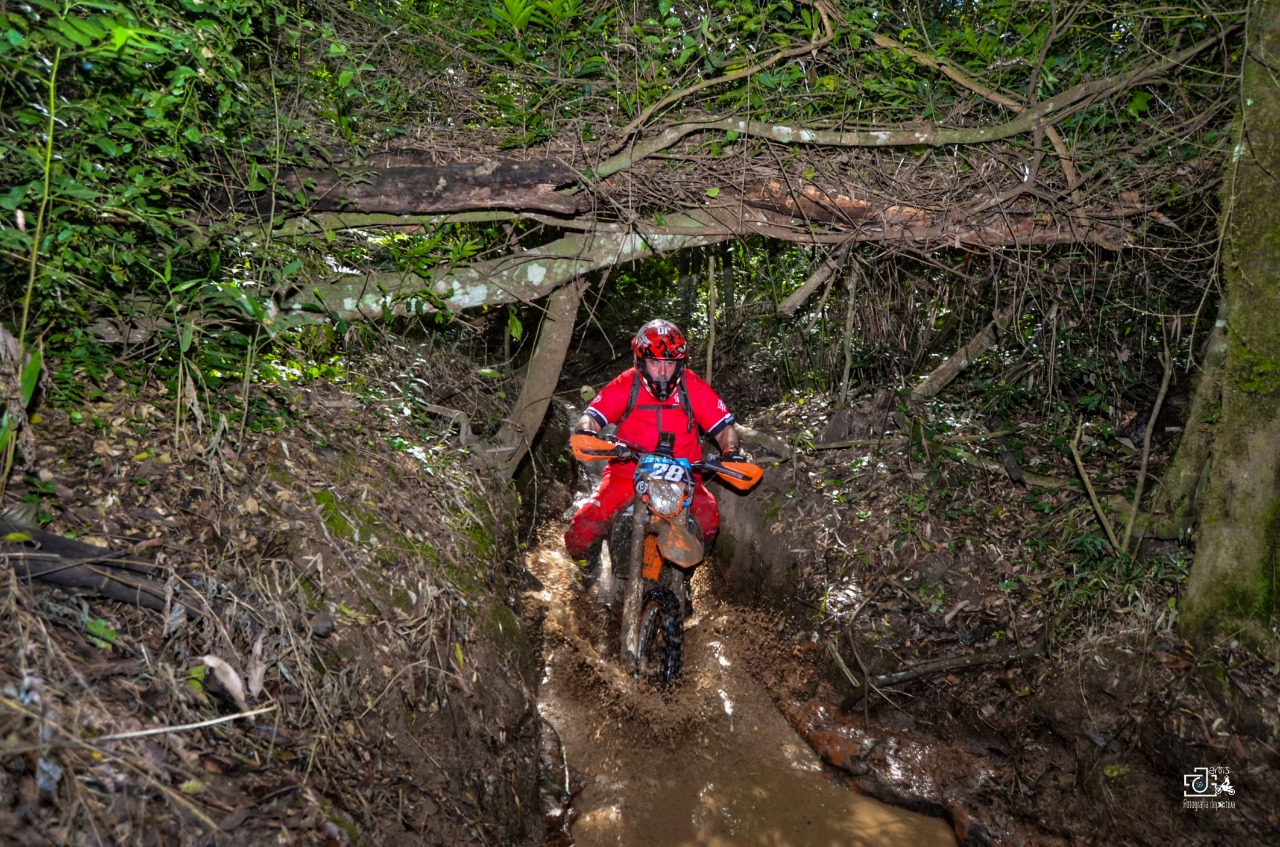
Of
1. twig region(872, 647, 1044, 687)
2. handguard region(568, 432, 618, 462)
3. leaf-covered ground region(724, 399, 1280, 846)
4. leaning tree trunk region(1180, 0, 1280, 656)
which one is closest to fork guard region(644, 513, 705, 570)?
handguard region(568, 432, 618, 462)

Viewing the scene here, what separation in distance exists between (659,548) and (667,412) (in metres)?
1.55

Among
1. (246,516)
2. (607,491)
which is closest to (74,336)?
(246,516)

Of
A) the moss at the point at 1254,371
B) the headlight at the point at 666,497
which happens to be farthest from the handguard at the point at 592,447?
the moss at the point at 1254,371

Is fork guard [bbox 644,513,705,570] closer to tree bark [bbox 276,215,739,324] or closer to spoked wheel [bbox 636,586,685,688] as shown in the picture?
spoked wheel [bbox 636,586,685,688]

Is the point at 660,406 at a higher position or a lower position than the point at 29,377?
lower

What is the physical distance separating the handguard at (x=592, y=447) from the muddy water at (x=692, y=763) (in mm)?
1780

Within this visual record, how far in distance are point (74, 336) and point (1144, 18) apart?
6516mm

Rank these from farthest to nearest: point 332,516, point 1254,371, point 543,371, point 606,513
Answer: point 606,513
point 543,371
point 1254,371
point 332,516

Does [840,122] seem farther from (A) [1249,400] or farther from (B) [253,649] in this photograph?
(B) [253,649]

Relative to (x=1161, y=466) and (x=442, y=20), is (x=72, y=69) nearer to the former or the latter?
(x=442, y=20)

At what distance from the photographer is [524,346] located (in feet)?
31.4

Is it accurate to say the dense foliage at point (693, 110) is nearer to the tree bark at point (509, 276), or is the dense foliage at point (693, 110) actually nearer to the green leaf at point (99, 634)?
the tree bark at point (509, 276)

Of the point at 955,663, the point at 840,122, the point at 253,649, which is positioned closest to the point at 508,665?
the point at 253,649

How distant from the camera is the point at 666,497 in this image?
502 cm
